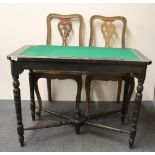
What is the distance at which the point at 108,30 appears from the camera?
2289 millimetres

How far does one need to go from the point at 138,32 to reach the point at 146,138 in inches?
45.1

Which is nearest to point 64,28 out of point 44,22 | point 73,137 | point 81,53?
point 44,22

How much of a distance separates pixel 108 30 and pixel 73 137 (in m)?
1.18

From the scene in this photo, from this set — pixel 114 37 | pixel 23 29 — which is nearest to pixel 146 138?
pixel 114 37

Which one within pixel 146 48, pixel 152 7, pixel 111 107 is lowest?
pixel 111 107

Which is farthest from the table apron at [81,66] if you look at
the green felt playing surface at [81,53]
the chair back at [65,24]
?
the chair back at [65,24]

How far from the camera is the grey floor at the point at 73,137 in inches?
67.3

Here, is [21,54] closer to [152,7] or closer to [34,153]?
[34,153]

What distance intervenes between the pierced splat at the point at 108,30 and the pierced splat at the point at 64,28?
37 cm

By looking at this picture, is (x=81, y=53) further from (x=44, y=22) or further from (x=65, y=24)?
(x=44, y=22)

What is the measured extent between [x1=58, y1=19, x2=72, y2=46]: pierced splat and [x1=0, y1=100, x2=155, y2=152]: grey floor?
0.86 m

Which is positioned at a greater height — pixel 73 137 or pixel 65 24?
pixel 65 24

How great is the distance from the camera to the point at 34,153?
163cm

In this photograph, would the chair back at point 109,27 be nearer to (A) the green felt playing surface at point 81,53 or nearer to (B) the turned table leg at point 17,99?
(A) the green felt playing surface at point 81,53
